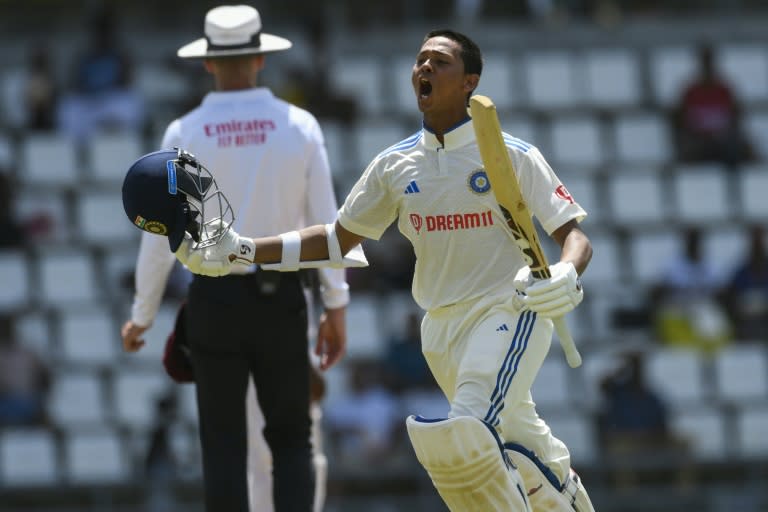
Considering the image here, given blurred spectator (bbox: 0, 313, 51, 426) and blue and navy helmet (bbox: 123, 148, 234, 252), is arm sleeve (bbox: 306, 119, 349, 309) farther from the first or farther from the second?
blurred spectator (bbox: 0, 313, 51, 426)

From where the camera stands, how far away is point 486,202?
5.32m

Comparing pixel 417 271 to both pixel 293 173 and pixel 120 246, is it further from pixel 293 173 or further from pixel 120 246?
pixel 120 246

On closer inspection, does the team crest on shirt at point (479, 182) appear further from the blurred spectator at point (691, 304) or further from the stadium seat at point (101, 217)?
the stadium seat at point (101, 217)

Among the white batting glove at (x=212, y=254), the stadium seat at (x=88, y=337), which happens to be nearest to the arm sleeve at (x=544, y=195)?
the white batting glove at (x=212, y=254)

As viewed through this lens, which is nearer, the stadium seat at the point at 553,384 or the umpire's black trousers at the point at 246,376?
the umpire's black trousers at the point at 246,376

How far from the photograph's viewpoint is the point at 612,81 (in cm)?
1327

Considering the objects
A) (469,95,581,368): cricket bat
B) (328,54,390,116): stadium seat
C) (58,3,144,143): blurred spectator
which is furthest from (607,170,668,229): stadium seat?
(469,95,581,368): cricket bat

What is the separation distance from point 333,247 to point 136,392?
583 cm

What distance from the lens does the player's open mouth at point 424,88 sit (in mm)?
5406

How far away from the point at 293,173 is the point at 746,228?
675cm

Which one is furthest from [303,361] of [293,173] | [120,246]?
[120,246]

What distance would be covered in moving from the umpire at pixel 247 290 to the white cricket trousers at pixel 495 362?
71cm

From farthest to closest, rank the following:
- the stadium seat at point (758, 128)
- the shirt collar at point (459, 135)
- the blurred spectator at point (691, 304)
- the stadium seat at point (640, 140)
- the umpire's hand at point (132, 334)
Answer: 1. the stadium seat at point (758, 128)
2. the stadium seat at point (640, 140)
3. the blurred spectator at point (691, 304)
4. the umpire's hand at point (132, 334)
5. the shirt collar at point (459, 135)

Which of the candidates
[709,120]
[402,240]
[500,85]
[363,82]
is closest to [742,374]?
[709,120]
